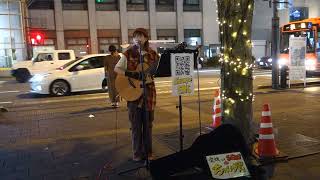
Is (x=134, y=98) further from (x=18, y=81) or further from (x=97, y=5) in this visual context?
(x=97, y=5)

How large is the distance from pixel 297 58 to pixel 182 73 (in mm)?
10702

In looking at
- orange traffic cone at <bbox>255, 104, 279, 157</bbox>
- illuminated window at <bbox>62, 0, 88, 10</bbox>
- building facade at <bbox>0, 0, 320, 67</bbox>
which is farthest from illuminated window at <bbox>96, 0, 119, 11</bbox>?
orange traffic cone at <bbox>255, 104, 279, 157</bbox>

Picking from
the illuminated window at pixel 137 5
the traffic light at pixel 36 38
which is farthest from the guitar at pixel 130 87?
the illuminated window at pixel 137 5

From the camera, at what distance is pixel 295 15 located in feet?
142

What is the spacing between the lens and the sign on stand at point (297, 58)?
1508 centimetres

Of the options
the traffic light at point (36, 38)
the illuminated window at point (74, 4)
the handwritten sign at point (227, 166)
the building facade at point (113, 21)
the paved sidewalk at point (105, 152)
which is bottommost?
the paved sidewalk at point (105, 152)

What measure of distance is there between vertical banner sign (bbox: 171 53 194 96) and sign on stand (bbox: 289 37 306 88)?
10.3 m

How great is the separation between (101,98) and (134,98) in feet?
27.8

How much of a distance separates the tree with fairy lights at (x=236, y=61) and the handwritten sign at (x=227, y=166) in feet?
3.78

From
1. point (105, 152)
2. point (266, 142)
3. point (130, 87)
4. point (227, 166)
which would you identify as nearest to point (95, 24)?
point (105, 152)

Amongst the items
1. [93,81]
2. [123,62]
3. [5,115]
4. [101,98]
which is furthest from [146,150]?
[93,81]

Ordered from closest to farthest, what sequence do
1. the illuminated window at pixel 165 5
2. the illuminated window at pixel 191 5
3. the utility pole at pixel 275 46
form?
1. the utility pole at pixel 275 46
2. the illuminated window at pixel 165 5
3. the illuminated window at pixel 191 5

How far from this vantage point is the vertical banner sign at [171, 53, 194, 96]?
225 inches

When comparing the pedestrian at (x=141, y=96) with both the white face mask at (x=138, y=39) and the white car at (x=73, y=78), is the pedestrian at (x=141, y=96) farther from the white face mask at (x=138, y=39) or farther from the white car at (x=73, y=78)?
the white car at (x=73, y=78)
